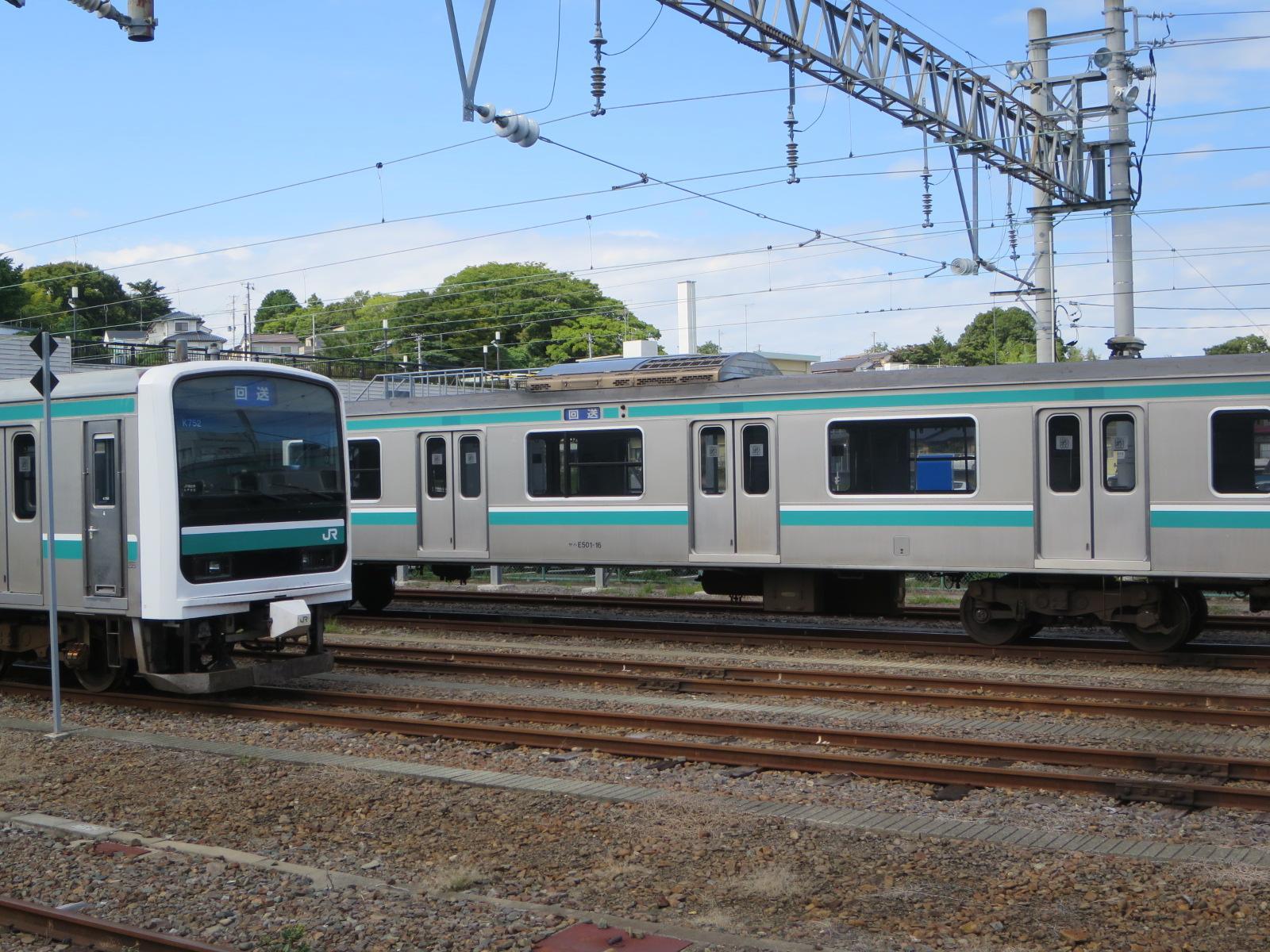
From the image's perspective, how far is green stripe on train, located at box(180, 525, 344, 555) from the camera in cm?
1079

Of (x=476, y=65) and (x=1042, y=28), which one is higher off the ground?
(x=1042, y=28)

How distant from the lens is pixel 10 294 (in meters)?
65.8

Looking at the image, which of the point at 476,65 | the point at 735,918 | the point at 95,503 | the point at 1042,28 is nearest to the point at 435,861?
the point at 735,918

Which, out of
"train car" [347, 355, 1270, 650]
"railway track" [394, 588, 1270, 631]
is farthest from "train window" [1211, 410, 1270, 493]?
"railway track" [394, 588, 1270, 631]

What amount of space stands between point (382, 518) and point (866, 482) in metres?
7.22

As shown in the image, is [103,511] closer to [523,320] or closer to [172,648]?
[172,648]

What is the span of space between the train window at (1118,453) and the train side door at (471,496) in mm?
8001

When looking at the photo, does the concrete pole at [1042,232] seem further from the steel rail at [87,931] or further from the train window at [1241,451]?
the steel rail at [87,931]

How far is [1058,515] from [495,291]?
67.0 metres

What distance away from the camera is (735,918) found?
599 cm

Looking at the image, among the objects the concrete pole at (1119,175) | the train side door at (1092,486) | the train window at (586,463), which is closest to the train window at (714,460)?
the train window at (586,463)

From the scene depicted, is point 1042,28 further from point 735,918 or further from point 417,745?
point 735,918

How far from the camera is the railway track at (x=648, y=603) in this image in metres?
16.1

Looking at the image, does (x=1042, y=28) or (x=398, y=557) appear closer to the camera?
(x=398, y=557)
